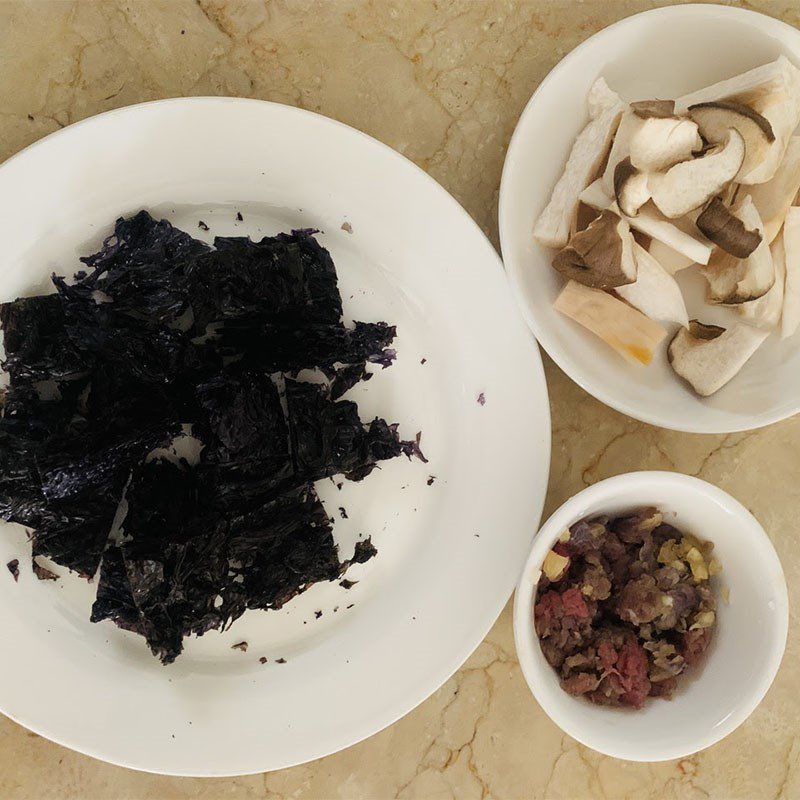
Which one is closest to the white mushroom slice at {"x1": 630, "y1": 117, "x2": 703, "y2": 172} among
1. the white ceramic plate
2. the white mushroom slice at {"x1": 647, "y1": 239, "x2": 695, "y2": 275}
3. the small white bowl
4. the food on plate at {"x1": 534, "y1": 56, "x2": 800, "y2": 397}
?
the food on plate at {"x1": 534, "y1": 56, "x2": 800, "y2": 397}

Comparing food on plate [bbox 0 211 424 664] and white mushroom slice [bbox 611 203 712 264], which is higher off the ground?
white mushroom slice [bbox 611 203 712 264]

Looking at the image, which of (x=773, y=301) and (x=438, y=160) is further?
(x=438, y=160)

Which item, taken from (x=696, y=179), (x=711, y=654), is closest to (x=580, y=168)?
(x=696, y=179)

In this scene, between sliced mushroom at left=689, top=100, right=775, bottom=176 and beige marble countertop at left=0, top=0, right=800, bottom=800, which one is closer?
sliced mushroom at left=689, top=100, right=775, bottom=176

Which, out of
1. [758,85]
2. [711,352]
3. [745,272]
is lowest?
[711,352]

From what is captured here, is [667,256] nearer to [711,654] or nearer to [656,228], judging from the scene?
[656,228]

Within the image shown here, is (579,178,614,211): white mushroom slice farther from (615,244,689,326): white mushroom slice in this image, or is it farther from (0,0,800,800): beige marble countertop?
(0,0,800,800): beige marble countertop

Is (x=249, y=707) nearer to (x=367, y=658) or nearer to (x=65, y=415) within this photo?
(x=367, y=658)
